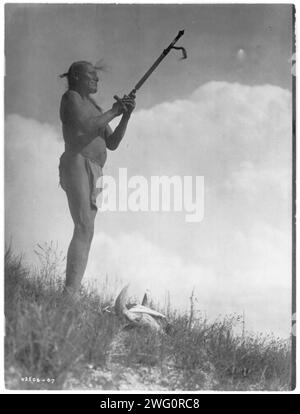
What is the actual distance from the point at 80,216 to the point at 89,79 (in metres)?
1.10

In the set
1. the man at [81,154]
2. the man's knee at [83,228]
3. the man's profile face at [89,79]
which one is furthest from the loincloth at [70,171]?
the man's profile face at [89,79]

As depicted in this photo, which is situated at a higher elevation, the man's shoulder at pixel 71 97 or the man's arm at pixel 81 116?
the man's shoulder at pixel 71 97

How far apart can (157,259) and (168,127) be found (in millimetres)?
1074

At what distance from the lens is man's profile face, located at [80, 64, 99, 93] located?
5258 mm

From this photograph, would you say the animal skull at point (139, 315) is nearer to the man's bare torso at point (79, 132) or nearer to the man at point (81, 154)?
the man at point (81, 154)

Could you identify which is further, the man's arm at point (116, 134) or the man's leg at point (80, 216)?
the man's arm at point (116, 134)

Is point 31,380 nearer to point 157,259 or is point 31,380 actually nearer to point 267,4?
point 157,259

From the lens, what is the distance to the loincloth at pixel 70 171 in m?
5.20

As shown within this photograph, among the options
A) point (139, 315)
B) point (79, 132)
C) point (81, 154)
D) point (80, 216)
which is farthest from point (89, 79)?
point (139, 315)

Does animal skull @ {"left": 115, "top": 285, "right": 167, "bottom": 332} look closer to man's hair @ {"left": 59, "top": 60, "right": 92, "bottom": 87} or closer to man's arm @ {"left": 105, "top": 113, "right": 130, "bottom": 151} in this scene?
man's arm @ {"left": 105, "top": 113, "right": 130, "bottom": 151}

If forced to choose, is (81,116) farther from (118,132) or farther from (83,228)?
(83,228)

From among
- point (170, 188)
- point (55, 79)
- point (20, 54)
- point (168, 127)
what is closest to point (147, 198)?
point (170, 188)

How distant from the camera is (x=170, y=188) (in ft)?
17.3
